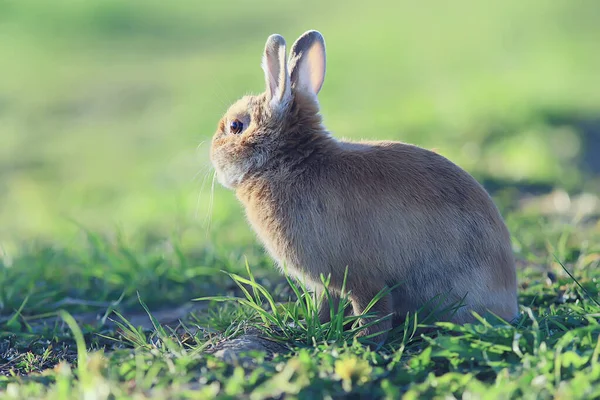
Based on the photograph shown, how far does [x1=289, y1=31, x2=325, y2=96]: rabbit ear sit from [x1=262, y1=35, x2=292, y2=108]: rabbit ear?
8cm

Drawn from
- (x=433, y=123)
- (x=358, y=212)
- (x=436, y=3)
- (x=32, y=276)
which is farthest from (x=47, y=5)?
(x=358, y=212)

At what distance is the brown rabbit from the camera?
3.51 metres

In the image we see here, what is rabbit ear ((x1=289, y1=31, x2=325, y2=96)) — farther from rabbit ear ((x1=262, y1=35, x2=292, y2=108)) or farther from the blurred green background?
the blurred green background

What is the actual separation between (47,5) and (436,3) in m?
9.27

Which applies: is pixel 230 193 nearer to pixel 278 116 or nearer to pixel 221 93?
pixel 278 116

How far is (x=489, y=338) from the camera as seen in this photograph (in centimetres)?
320

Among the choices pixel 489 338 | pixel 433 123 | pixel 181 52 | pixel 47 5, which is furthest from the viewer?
pixel 47 5

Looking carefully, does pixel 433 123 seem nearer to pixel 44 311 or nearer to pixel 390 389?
pixel 44 311

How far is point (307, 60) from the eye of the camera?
12.9 ft

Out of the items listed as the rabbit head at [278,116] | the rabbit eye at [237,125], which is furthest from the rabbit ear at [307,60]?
the rabbit eye at [237,125]

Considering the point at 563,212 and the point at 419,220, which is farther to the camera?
the point at 563,212

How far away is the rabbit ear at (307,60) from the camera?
3.90 m

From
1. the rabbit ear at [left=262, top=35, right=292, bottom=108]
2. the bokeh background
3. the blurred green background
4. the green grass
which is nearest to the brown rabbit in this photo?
the rabbit ear at [left=262, top=35, right=292, bottom=108]

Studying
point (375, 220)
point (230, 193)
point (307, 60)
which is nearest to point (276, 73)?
point (307, 60)
